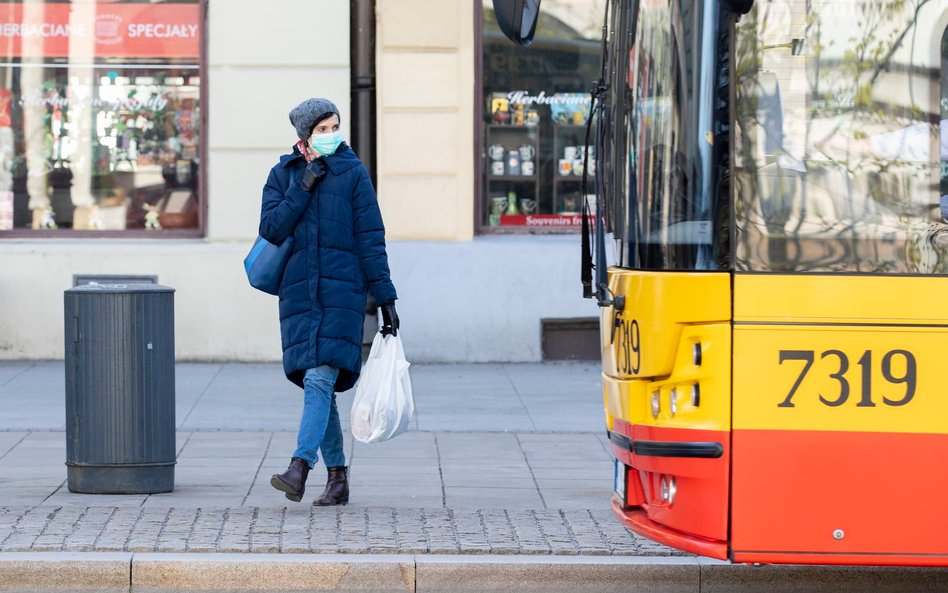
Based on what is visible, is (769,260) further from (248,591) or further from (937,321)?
(248,591)

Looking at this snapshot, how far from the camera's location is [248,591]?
588 centimetres

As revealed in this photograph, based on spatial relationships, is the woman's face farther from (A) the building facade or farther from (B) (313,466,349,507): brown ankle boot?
(A) the building facade

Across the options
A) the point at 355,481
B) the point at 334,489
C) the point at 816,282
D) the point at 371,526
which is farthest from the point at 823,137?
the point at 355,481

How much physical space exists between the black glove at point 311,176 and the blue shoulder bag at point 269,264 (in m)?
0.25

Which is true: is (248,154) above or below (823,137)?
above

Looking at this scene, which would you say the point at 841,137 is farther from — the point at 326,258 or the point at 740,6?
the point at 326,258

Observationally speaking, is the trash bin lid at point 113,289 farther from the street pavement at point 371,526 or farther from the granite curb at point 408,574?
the granite curb at point 408,574

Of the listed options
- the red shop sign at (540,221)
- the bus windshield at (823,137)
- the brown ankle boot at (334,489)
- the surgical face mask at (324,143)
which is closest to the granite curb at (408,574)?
the brown ankle boot at (334,489)

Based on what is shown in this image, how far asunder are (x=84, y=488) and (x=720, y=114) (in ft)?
12.0

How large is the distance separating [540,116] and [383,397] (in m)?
5.94

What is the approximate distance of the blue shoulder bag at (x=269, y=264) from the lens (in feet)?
21.9

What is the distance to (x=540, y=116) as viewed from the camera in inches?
482

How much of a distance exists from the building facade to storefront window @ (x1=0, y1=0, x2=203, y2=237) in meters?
0.02

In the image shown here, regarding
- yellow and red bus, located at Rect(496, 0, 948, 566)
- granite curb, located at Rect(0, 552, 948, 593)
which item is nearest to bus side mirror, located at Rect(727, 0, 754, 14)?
yellow and red bus, located at Rect(496, 0, 948, 566)
